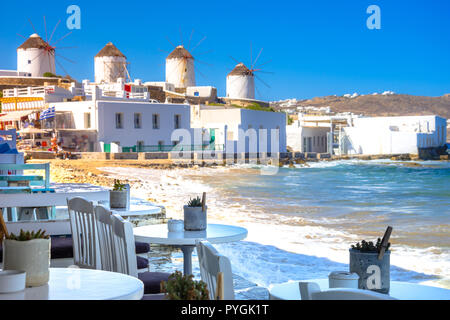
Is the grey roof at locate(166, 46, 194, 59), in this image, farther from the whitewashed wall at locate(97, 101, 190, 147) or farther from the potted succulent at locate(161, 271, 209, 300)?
the potted succulent at locate(161, 271, 209, 300)

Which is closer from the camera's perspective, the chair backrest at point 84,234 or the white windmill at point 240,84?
the chair backrest at point 84,234

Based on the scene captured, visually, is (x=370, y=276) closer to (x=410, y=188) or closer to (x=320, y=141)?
(x=410, y=188)

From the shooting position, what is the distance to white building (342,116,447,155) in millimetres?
46469

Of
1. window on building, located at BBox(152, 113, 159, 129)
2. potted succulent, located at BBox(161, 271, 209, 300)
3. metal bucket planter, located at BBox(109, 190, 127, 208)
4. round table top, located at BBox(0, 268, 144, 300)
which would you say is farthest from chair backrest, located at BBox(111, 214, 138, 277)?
window on building, located at BBox(152, 113, 159, 129)

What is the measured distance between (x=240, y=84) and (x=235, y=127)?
70.1 feet

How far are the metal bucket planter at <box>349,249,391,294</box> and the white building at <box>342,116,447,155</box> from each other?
44.5m

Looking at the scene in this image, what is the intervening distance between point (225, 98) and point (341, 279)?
5108 cm

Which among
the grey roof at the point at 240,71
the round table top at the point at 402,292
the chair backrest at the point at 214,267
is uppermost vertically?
the grey roof at the point at 240,71

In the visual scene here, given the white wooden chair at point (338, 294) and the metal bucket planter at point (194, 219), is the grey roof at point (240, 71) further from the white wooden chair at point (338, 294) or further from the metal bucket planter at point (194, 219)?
the white wooden chair at point (338, 294)

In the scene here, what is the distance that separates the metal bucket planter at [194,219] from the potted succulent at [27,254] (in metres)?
1.76

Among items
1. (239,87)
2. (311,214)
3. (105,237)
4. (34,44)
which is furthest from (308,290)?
(239,87)

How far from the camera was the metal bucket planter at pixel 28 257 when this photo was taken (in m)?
2.10

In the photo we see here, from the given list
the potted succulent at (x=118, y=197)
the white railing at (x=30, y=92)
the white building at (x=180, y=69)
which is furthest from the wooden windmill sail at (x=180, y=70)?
the potted succulent at (x=118, y=197)
